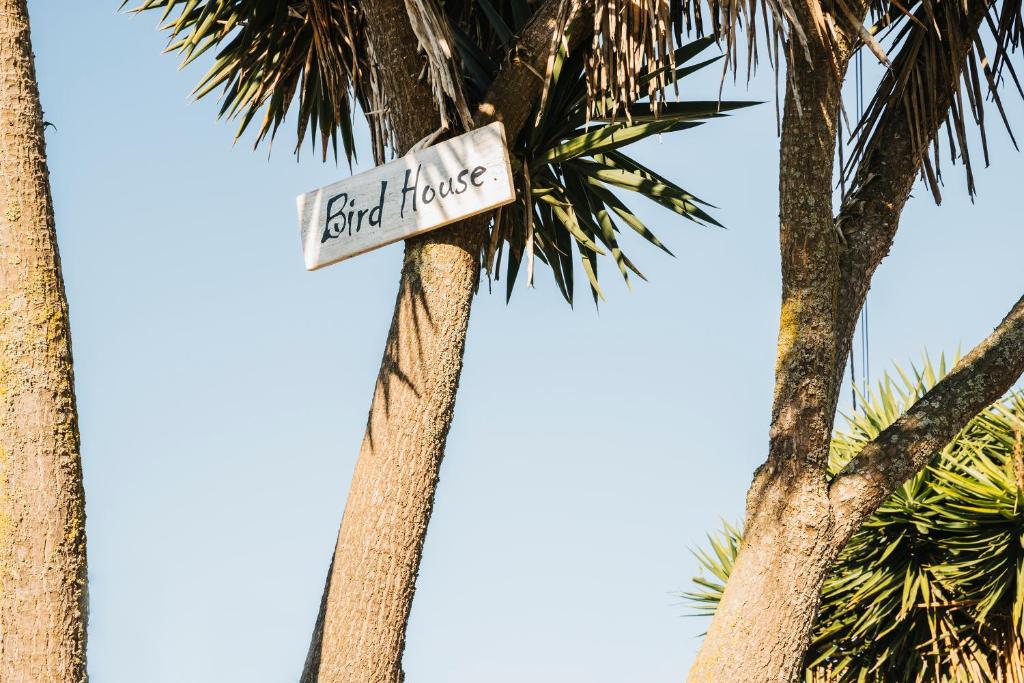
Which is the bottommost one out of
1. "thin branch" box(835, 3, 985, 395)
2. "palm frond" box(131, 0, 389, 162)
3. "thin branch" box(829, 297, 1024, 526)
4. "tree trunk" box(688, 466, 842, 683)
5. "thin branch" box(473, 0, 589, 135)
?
"tree trunk" box(688, 466, 842, 683)

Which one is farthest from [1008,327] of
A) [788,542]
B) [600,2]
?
[600,2]

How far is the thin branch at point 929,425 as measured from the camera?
7.32ft

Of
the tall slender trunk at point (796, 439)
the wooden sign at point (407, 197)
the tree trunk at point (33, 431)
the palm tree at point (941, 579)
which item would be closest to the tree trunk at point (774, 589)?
the tall slender trunk at point (796, 439)

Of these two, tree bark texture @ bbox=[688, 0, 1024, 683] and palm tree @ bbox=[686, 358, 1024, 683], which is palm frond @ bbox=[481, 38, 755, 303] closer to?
tree bark texture @ bbox=[688, 0, 1024, 683]

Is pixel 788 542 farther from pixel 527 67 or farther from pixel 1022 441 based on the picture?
pixel 1022 441

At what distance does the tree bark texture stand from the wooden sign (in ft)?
2.33

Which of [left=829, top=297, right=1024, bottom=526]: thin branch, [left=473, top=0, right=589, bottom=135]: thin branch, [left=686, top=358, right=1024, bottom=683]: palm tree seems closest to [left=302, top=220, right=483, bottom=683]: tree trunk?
[left=473, top=0, right=589, bottom=135]: thin branch

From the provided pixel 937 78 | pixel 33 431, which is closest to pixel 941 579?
pixel 937 78

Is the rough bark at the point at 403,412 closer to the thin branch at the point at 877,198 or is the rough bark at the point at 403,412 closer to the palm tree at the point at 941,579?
the thin branch at the point at 877,198

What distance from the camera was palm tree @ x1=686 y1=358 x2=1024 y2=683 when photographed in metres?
5.18

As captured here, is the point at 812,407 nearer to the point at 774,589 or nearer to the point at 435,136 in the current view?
the point at 774,589

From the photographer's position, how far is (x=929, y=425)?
2268 mm

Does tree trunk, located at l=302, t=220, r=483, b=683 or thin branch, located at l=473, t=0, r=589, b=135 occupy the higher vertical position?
thin branch, located at l=473, t=0, r=589, b=135

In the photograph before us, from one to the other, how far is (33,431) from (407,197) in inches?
38.6
